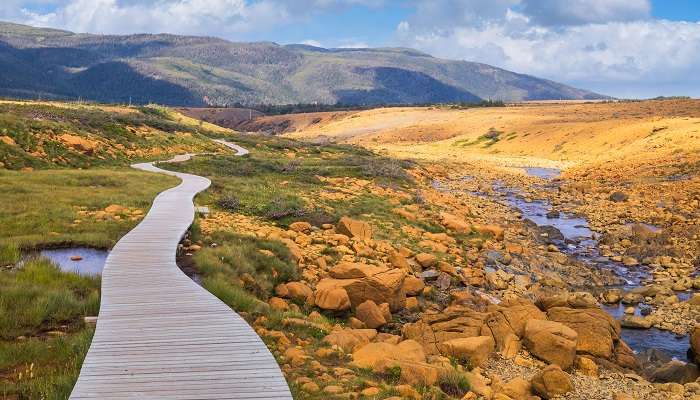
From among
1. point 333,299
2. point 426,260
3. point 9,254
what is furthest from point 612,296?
point 9,254

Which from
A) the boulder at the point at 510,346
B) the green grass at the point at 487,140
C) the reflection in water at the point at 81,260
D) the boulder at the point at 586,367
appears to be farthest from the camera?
the green grass at the point at 487,140

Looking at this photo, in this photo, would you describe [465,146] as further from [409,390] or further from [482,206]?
[409,390]

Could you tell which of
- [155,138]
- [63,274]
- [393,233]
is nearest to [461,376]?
[63,274]

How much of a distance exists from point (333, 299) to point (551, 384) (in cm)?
519

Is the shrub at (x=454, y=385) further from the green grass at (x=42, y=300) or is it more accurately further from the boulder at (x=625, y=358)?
the green grass at (x=42, y=300)

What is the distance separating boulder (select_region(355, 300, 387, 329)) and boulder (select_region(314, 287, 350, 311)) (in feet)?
1.16

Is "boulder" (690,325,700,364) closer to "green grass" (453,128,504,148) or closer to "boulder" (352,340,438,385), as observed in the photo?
"boulder" (352,340,438,385)

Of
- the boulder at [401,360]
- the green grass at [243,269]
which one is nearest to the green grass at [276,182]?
the green grass at [243,269]

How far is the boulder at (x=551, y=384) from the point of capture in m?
9.07

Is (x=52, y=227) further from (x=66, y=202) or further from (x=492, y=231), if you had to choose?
(x=492, y=231)

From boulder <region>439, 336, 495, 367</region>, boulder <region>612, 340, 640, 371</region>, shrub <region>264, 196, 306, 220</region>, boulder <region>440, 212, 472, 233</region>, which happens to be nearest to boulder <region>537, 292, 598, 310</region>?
boulder <region>612, 340, 640, 371</region>

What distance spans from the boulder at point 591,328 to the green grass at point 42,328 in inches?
345

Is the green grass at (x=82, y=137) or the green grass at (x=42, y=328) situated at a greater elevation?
the green grass at (x=82, y=137)

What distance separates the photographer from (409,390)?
7770 millimetres
